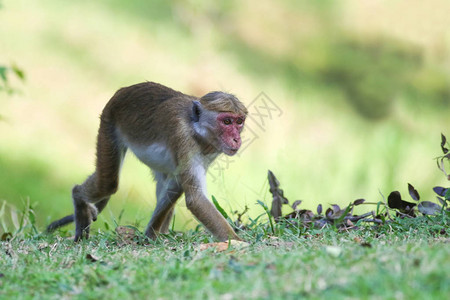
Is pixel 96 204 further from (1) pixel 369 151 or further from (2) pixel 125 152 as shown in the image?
(1) pixel 369 151

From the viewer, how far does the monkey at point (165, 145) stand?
6.09 metres

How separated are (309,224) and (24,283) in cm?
305

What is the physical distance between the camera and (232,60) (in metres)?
11.2

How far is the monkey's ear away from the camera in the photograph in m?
6.34

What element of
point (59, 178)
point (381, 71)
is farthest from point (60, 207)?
point (381, 71)

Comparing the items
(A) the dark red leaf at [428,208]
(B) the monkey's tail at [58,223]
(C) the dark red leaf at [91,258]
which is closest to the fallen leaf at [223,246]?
(C) the dark red leaf at [91,258]

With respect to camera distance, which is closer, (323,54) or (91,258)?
(91,258)

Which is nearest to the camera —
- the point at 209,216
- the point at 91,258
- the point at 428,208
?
the point at 91,258

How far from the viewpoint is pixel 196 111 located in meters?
6.36

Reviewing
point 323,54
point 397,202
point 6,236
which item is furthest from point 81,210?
point 323,54

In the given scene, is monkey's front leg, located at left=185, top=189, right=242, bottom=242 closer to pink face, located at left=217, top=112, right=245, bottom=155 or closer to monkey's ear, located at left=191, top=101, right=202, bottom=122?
pink face, located at left=217, top=112, right=245, bottom=155

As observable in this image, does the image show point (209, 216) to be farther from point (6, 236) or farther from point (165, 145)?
point (6, 236)

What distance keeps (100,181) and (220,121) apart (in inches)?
56.0

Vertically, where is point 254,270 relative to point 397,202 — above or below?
above
